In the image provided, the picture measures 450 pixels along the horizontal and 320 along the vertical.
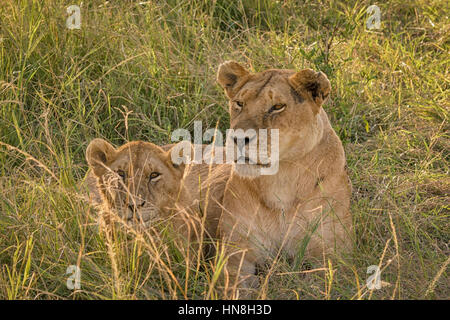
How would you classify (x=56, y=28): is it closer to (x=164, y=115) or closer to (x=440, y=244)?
(x=164, y=115)

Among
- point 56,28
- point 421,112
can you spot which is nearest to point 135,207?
point 56,28

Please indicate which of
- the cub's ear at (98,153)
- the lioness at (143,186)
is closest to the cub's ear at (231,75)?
the lioness at (143,186)

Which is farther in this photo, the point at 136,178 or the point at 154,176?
the point at 154,176

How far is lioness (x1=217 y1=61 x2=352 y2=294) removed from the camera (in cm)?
390

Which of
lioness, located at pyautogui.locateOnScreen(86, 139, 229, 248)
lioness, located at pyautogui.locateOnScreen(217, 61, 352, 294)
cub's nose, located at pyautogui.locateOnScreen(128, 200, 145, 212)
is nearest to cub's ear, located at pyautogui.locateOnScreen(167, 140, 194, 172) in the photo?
lioness, located at pyautogui.locateOnScreen(86, 139, 229, 248)

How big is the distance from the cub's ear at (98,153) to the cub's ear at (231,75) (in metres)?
0.72

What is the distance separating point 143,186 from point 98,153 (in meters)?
0.39

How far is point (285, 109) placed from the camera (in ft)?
12.7

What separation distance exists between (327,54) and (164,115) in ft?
4.42

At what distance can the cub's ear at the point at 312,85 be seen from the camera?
387cm

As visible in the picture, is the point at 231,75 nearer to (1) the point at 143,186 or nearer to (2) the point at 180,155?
(2) the point at 180,155

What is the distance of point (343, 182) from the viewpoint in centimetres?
418

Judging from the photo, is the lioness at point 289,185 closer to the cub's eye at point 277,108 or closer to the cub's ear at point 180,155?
the cub's eye at point 277,108

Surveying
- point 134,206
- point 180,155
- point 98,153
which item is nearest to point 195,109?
point 180,155
